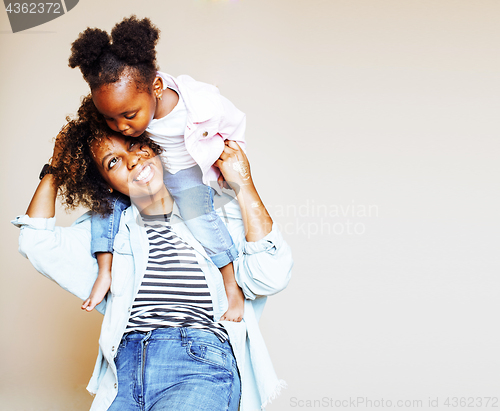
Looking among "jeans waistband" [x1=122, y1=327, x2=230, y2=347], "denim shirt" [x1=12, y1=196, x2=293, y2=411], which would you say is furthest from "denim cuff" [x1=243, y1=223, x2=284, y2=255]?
"jeans waistband" [x1=122, y1=327, x2=230, y2=347]

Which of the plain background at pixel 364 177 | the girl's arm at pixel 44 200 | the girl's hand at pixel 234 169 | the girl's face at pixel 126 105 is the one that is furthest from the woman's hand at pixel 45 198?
the plain background at pixel 364 177

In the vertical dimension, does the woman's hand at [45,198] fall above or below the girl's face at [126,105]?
below

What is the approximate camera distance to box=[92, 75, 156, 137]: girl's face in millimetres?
1120

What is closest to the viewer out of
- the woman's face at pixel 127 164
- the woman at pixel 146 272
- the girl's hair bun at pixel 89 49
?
the girl's hair bun at pixel 89 49

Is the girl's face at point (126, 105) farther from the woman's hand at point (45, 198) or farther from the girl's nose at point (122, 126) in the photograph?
the woman's hand at point (45, 198)

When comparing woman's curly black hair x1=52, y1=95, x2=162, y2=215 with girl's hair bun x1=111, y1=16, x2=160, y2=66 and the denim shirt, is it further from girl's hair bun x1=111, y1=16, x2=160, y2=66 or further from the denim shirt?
girl's hair bun x1=111, y1=16, x2=160, y2=66

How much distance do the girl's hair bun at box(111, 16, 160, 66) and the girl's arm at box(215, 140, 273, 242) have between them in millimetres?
371

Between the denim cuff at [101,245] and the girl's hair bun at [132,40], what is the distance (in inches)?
19.9

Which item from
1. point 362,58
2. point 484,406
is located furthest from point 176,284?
point 484,406

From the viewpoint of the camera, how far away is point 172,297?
4.17ft

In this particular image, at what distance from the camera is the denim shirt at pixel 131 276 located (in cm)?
125

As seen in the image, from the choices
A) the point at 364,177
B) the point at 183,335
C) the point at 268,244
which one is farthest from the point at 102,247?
the point at 364,177

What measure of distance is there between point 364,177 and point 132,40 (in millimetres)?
1482

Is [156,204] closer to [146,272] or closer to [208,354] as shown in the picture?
[146,272]
